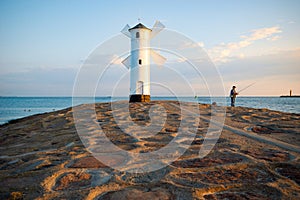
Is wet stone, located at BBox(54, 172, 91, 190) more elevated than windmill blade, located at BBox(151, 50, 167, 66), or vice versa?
windmill blade, located at BBox(151, 50, 167, 66)

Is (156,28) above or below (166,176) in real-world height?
above

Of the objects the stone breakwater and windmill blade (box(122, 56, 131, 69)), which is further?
windmill blade (box(122, 56, 131, 69))

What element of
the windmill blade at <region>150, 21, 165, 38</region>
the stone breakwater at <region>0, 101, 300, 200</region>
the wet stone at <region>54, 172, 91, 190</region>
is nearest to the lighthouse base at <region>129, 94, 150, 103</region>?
the windmill blade at <region>150, 21, 165, 38</region>

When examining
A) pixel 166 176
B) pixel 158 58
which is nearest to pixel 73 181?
pixel 166 176

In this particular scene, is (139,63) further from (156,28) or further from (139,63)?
(156,28)

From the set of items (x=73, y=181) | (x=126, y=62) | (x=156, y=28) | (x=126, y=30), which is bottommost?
(x=73, y=181)

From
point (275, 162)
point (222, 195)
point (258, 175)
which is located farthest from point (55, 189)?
point (275, 162)

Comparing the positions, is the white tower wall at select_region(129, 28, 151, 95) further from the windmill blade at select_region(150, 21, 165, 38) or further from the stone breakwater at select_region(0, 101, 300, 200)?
the stone breakwater at select_region(0, 101, 300, 200)

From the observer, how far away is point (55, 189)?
2455 millimetres

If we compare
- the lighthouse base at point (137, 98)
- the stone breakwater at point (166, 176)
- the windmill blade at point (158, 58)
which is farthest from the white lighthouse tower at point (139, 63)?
the stone breakwater at point (166, 176)

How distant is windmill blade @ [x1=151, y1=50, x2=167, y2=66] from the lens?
1958 cm

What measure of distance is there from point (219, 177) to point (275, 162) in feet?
3.29

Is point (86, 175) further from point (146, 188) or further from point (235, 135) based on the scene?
point (235, 135)

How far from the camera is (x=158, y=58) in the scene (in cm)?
1992
